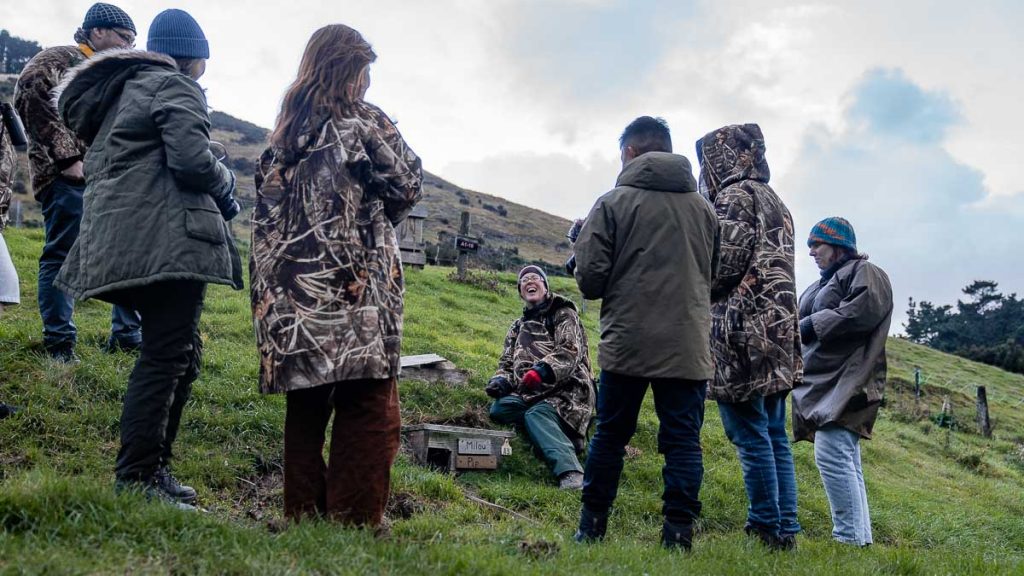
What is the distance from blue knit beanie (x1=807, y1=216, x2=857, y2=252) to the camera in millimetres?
6008

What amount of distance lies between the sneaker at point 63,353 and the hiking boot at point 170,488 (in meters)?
2.61

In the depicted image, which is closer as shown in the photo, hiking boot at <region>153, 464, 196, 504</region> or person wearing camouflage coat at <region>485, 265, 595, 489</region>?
hiking boot at <region>153, 464, 196, 504</region>

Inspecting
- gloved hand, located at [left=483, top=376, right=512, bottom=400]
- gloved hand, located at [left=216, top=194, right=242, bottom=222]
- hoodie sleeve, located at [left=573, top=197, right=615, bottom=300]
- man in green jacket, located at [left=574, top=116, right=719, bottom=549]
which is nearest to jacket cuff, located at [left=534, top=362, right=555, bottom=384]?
gloved hand, located at [left=483, top=376, right=512, bottom=400]

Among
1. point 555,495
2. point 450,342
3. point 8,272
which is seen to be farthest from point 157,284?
point 450,342

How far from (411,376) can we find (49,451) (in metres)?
3.82

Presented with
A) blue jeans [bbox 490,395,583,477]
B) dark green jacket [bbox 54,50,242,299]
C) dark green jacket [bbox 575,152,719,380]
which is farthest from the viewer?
blue jeans [bbox 490,395,583,477]

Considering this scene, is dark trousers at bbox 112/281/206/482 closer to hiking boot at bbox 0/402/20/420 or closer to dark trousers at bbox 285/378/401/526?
dark trousers at bbox 285/378/401/526

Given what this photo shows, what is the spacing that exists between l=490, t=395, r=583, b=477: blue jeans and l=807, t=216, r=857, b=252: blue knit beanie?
281 centimetres

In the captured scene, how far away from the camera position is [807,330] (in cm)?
592

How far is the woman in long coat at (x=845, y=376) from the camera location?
18.6ft

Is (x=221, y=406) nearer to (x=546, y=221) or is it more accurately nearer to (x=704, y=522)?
(x=704, y=522)

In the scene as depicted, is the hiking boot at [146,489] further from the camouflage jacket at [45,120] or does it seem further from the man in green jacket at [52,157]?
the camouflage jacket at [45,120]

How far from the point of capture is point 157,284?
3891 mm

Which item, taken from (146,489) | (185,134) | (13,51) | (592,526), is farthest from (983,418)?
(13,51)
